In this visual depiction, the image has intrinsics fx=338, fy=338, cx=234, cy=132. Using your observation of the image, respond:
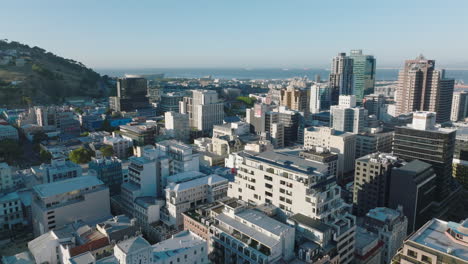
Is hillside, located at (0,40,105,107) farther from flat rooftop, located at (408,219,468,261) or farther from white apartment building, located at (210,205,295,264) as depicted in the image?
flat rooftop, located at (408,219,468,261)

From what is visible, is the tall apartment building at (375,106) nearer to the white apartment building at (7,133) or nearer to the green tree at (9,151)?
the green tree at (9,151)

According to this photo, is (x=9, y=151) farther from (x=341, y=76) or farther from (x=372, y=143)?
(x=341, y=76)

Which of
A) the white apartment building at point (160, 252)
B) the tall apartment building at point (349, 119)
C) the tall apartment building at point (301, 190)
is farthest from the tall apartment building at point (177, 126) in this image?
the white apartment building at point (160, 252)

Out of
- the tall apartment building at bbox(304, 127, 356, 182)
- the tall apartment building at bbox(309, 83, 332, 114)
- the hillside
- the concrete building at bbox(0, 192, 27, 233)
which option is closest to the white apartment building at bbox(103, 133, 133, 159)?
the concrete building at bbox(0, 192, 27, 233)

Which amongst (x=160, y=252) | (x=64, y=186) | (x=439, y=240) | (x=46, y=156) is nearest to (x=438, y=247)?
(x=439, y=240)

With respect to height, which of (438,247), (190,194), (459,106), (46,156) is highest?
(459,106)

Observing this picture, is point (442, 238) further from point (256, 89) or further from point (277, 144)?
point (256, 89)
